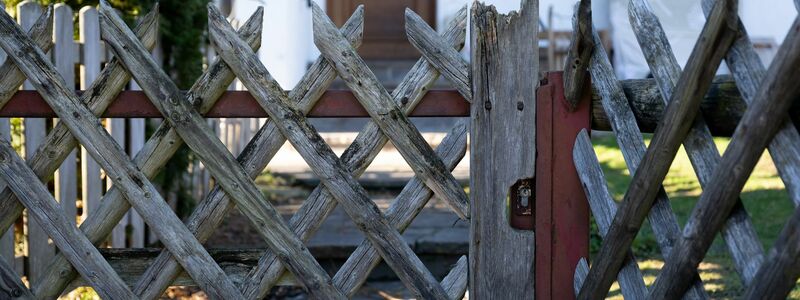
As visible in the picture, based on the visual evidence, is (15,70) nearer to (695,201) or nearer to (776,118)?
(776,118)

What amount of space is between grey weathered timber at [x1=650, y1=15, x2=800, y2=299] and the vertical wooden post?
0.52m

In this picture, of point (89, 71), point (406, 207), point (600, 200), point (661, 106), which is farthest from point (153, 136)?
point (89, 71)

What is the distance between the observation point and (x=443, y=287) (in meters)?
2.75

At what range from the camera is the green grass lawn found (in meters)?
5.19

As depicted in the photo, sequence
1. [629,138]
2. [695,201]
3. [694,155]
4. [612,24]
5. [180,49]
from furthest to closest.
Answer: [612,24] → [695,201] → [180,49] → [629,138] → [694,155]

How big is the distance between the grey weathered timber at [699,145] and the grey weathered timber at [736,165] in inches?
1.6

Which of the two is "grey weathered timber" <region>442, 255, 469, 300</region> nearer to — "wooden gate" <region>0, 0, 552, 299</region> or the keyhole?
"wooden gate" <region>0, 0, 552, 299</region>

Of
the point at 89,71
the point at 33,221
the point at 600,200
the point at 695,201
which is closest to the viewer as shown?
the point at 600,200

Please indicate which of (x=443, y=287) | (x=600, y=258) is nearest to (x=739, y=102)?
(x=600, y=258)

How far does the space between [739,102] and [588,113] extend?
2.01 feet

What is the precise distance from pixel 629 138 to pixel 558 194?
352 mm

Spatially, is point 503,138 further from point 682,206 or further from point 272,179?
point 272,179

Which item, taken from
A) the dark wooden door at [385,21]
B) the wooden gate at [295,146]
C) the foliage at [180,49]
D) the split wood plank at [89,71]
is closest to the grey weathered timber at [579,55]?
the wooden gate at [295,146]

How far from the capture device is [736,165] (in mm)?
1898
